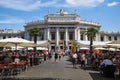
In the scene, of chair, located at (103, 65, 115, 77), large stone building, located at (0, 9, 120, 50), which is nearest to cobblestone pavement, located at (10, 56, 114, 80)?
chair, located at (103, 65, 115, 77)

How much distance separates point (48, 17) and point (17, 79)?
326ft

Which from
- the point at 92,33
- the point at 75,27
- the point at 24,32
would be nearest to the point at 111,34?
the point at 75,27

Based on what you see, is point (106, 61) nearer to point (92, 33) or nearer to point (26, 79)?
point (26, 79)

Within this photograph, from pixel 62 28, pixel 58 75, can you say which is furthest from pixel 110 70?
pixel 62 28

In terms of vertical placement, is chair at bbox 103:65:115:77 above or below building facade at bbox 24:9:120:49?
below

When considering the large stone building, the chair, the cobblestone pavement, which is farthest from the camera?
the large stone building

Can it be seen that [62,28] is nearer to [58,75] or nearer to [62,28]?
[62,28]

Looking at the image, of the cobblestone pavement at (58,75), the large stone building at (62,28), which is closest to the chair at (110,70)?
the cobblestone pavement at (58,75)

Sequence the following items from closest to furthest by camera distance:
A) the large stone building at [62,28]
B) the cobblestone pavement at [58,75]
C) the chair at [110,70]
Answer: the cobblestone pavement at [58,75] → the chair at [110,70] → the large stone building at [62,28]

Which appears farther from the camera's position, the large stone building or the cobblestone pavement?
the large stone building

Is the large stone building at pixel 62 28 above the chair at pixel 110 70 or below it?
above

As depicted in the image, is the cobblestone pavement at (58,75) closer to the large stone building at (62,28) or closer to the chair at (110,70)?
the chair at (110,70)

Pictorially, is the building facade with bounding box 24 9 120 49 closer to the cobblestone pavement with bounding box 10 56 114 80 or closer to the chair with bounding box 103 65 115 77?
the cobblestone pavement with bounding box 10 56 114 80

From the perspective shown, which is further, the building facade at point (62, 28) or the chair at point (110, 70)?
the building facade at point (62, 28)
